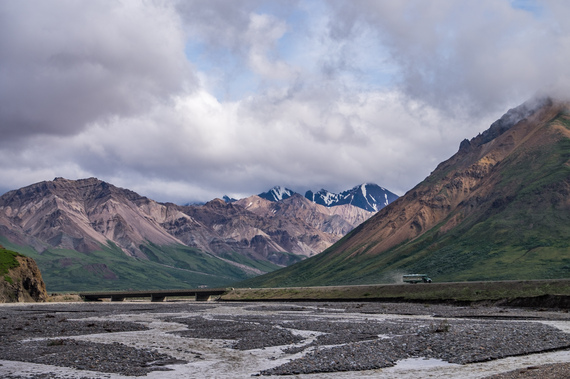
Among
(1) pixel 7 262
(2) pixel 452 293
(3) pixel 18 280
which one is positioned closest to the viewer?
(2) pixel 452 293

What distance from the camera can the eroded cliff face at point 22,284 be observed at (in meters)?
128

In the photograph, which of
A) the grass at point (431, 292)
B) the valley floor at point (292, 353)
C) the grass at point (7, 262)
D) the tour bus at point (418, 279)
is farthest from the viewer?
the tour bus at point (418, 279)

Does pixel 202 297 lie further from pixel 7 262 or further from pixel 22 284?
pixel 7 262

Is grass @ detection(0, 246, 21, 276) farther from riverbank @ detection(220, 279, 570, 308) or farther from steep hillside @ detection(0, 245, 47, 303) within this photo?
riverbank @ detection(220, 279, 570, 308)

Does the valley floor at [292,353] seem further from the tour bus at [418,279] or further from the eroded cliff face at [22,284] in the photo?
the tour bus at [418,279]

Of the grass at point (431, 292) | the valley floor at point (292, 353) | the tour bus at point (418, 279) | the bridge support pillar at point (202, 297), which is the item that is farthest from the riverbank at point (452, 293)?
the valley floor at point (292, 353)

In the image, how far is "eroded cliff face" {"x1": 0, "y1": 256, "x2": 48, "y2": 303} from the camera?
5037 inches

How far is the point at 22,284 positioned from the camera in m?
135

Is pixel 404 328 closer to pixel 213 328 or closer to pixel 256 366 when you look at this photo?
pixel 213 328

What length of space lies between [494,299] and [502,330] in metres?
55.6

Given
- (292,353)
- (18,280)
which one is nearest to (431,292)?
(292,353)

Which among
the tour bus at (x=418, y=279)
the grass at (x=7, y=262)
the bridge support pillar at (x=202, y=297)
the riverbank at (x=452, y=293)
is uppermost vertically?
the grass at (x=7, y=262)

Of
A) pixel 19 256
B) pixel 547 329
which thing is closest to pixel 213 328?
pixel 547 329

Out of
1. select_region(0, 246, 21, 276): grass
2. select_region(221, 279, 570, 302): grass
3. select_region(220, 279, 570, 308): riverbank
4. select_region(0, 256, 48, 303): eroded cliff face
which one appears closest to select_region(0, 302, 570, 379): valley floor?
select_region(220, 279, 570, 308): riverbank
